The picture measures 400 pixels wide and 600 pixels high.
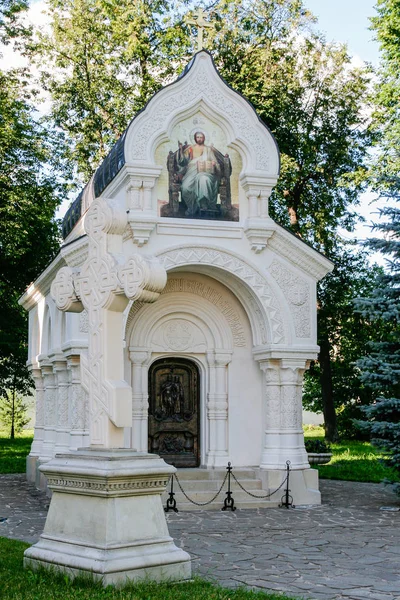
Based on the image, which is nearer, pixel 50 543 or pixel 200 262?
pixel 50 543

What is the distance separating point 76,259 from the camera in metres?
15.6

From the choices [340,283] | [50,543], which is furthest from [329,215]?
[50,543]

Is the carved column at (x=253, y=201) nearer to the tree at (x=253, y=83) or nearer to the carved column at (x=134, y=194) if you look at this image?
the carved column at (x=134, y=194)

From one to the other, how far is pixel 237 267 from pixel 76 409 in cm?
395

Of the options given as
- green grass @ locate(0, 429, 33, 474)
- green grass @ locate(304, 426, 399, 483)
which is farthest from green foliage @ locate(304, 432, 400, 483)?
green grass @ locate(0, 429, 33, 474)

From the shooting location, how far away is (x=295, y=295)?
15781 millimetres

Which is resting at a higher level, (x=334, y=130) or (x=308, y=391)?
(x=334, y=130)

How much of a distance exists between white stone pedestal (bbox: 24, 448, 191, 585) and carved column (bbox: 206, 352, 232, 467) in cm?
863

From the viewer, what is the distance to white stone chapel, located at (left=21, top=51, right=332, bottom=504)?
49.5ft

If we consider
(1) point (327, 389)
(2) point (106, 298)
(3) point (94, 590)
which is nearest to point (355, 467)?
(1) point (327, 389)

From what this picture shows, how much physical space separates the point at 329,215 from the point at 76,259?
14.3 meters

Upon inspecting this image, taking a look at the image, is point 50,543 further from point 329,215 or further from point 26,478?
point 329,215

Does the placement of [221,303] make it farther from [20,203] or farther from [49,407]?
[20,203]

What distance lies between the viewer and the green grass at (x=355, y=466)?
2012 cm
